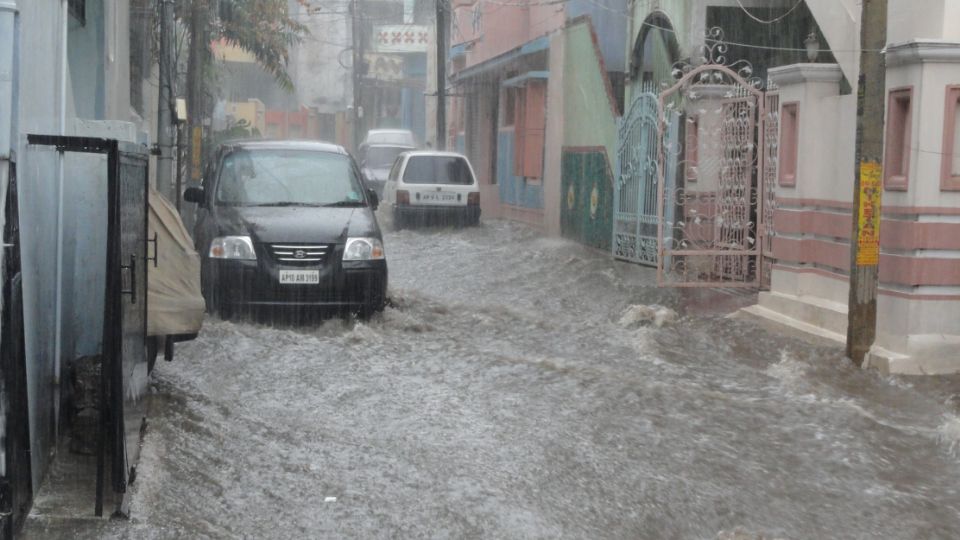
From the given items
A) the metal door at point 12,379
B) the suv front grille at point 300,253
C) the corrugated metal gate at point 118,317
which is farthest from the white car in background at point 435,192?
the metal door at point 12,379

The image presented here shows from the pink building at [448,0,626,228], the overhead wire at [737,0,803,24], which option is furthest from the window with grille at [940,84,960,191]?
the pink building at [448,0,626,228]

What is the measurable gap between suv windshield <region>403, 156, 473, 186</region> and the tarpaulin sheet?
16007mm

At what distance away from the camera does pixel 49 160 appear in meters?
5.55

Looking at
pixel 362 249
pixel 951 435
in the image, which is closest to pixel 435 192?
pixel 362 249

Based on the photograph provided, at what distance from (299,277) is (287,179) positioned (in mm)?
1473

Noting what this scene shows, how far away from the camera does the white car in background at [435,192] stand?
23531 millimetres

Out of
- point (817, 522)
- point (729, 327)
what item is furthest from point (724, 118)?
point (817, 522)

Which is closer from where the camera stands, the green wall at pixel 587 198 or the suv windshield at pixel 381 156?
the green wall at pixel 587 198

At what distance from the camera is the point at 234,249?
10875mm

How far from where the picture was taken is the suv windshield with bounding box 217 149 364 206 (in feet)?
38.5

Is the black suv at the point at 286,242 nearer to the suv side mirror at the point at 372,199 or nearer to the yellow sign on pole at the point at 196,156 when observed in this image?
the suv side mirror at the point at 372,199

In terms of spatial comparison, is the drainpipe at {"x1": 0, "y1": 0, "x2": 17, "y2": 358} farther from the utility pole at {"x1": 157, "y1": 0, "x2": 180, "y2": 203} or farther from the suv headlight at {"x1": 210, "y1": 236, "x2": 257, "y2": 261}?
the utility pole at {"x1": 157, "y1": 0, "x2": 180, "y2": 203}

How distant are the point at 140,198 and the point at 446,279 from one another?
10.6 metres

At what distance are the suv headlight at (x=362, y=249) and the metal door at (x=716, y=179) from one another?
9.91 feet
